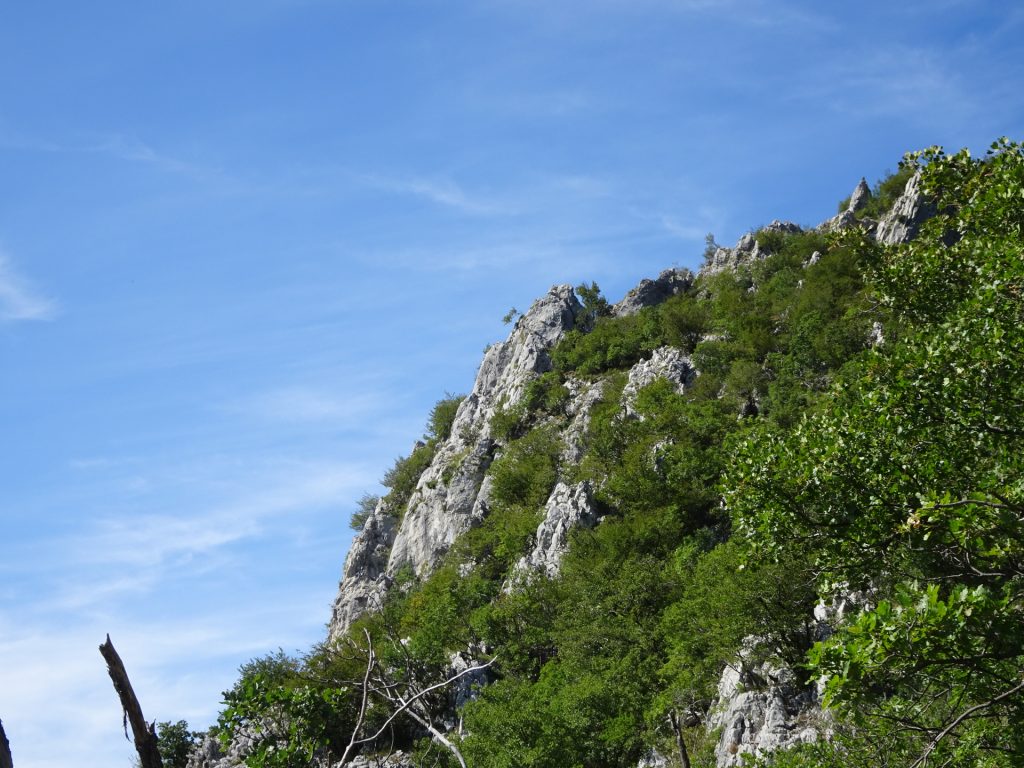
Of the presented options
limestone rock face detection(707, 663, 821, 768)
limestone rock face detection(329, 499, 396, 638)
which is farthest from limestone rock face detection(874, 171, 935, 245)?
limestone rock face detection(329, 499, 396, 638)

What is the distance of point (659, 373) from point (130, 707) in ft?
258

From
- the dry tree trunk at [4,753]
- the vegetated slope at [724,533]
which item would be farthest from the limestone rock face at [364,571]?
the dry tree trunk at [4,753]

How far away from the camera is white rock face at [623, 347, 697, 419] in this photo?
8031cm

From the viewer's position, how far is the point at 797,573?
36062mm

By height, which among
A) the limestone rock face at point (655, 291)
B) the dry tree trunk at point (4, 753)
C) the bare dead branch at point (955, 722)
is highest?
the limestone rock face at point (655, 291)

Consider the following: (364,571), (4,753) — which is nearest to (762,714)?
(4,753)

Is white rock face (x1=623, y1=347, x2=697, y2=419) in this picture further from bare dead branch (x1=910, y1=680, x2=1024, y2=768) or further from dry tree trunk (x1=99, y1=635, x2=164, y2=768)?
dry tree trunk (x1=99, y1=635, x2=164, y2=768)

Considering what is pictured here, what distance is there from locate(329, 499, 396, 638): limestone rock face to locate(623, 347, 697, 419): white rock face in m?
31.7

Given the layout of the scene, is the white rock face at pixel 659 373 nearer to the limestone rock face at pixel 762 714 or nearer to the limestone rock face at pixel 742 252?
the limestone rock face at pixel 742 252

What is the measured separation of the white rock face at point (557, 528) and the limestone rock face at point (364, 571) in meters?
24.1

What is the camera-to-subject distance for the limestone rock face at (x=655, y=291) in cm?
10619

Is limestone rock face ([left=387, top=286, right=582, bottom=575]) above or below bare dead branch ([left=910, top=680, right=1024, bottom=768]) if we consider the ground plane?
above

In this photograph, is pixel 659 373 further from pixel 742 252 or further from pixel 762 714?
pixel 762 714

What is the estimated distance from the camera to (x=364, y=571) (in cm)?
9600
